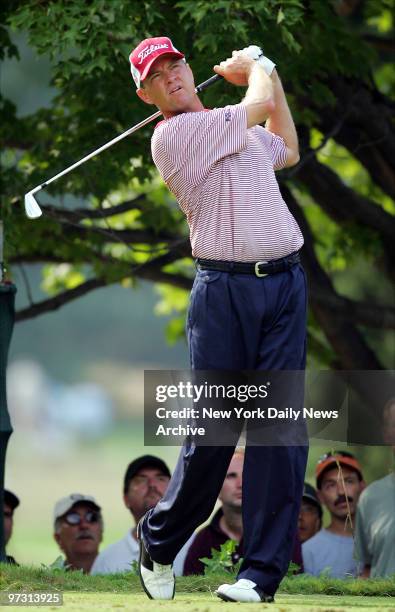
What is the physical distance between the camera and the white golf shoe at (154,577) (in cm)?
586

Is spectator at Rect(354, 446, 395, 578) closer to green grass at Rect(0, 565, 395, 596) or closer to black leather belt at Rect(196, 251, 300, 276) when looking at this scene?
green grass at Rect(0, 565, 395, 596)

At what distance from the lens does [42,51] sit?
29.9 feet

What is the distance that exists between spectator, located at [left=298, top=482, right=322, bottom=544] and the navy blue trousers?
3.43 m

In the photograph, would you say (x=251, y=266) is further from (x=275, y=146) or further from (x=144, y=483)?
(x=144, y=483)

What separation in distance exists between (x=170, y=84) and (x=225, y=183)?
462 millimetres

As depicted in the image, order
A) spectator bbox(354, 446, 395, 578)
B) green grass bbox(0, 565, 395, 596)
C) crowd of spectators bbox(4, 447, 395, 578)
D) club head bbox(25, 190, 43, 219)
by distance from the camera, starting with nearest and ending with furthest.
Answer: green grass bbox(0, 565, 395, 596) → club head bbox(25, 190, 43, 219) → spectator bbox(354, 446, 395, 578) → crowd of spectators bbox(4, 447, 395, 578)

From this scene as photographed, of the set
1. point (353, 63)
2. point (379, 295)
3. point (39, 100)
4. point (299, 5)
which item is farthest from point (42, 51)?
point (39, 100)

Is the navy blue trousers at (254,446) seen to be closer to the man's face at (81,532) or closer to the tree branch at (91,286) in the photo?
the man's face at (81,532)

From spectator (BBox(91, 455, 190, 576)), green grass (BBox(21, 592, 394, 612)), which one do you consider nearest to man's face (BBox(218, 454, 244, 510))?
spectator (BBox(91, 455, 190, 576))

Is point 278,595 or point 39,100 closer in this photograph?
point 278,595

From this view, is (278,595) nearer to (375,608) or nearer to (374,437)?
(375,608)

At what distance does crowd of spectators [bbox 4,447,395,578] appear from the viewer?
807 cm

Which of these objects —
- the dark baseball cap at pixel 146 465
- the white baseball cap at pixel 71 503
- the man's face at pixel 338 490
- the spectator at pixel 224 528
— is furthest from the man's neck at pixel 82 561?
the man's face at pixel 338 490

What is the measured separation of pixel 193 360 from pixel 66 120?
19.1 feet
